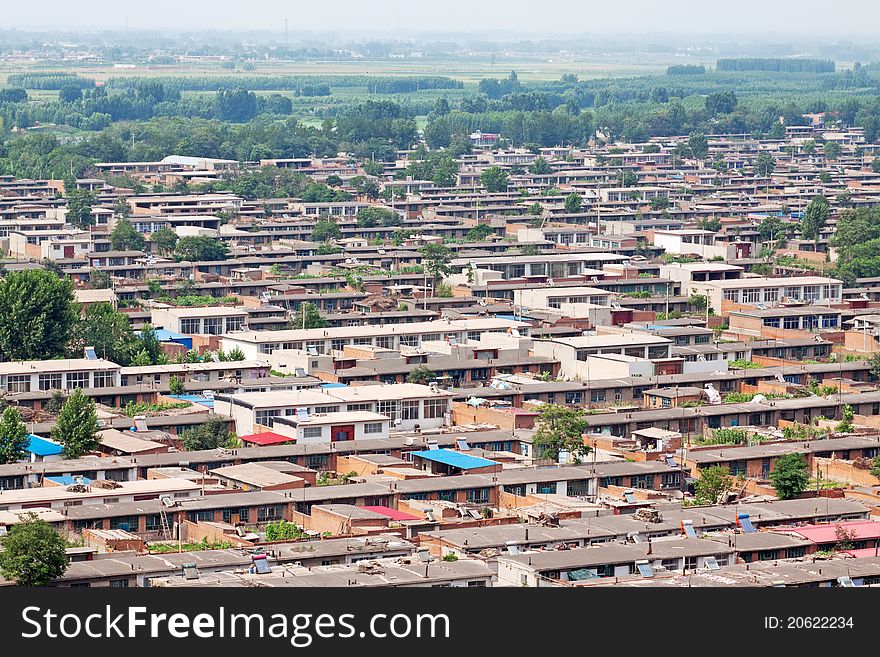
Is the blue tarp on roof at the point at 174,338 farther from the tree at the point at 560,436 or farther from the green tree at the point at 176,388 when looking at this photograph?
the tree at the point at 560,436

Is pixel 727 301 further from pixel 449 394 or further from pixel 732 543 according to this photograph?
pixel 732 543

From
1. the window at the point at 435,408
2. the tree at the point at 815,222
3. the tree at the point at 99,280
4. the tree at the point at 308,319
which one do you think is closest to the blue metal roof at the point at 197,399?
the window at the point at 435,408

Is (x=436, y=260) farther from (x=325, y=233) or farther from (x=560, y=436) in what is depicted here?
(x=560, y=436)

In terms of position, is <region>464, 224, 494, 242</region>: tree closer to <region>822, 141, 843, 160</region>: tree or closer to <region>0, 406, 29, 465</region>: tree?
<region>0, 406, 29, 465</region>: tree

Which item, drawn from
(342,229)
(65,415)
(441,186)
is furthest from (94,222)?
(65,415)

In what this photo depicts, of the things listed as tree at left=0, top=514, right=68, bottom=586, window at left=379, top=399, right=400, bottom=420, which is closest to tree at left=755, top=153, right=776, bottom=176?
window at left=379, top=399, right=400, bottom=420

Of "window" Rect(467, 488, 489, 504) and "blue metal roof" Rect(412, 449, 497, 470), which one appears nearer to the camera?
"window" Rect(467, 488, 489, 504)

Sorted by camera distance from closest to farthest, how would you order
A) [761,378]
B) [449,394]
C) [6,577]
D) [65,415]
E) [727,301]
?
1. [6,577]
2. [65,415]
3. [449,394]
4. [761,378]
5. [727,301]
